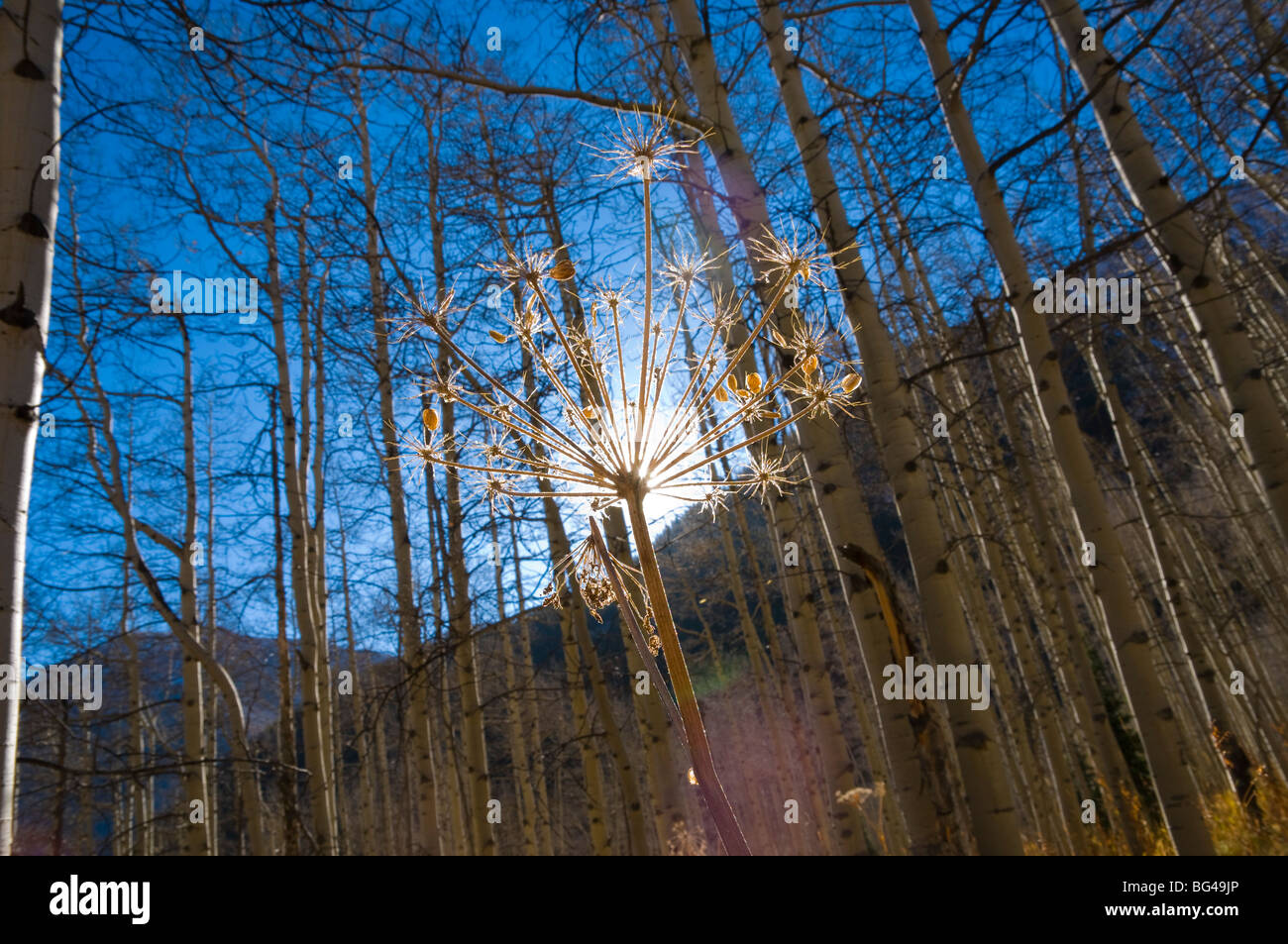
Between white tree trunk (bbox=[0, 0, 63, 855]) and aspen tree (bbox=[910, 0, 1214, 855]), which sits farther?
aspen tree (bbox=[910, 0, 1214, 855])

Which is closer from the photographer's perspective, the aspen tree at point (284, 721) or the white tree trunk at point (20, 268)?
the white tree trunk at point (20, 268)

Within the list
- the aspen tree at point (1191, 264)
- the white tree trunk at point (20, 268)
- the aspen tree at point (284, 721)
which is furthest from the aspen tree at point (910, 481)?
the aspen tree at point (284, 721)

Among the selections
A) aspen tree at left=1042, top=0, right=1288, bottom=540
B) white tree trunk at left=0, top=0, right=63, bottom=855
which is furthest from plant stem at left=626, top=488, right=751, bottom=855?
aspen tree at left=1042, top=0, right=1288, bottom=540

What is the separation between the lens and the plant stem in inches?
28.0

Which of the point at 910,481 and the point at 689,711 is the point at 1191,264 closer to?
the point at 910,481

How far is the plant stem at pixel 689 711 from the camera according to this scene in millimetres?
711

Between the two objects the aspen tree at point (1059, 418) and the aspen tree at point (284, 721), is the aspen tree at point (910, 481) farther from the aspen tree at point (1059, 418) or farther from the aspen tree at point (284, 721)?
the aspen tree at point (284, 721)

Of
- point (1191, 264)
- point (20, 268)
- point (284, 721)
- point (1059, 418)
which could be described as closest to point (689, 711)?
point (20, 268)

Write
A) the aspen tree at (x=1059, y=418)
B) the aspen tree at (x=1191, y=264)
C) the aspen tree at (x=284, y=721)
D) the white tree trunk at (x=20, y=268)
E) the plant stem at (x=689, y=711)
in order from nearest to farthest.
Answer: the plant stem at (x=689, y=711) → the white tree trunk at (x=20, y=268) → the aspen tree at (x=1191, y=264) → the aspen tree at (x=1059, y=418) → the aspen tree at (x=284, y=721)

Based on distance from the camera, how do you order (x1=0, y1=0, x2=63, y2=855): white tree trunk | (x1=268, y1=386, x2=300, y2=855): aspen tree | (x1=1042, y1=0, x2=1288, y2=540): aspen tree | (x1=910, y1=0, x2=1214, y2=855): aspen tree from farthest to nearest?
(x1=268, y1=386, x2=300, y2=855): aspen tree, (x1=910, y1=0, x2=1214, y2=855): aspen tree, (x1=1042, y1=0, x2=1288, y2=540): aspen tree, (x1=0, y1=0, x2=63, y2=855): white tree trunk

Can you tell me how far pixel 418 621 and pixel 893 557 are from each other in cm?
1954

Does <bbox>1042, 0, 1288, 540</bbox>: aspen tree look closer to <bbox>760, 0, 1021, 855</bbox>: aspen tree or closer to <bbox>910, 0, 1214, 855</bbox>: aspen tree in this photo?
<bbox>910, 0, 1214, 855</bbox>: aspen tree

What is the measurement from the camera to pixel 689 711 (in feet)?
2.57
